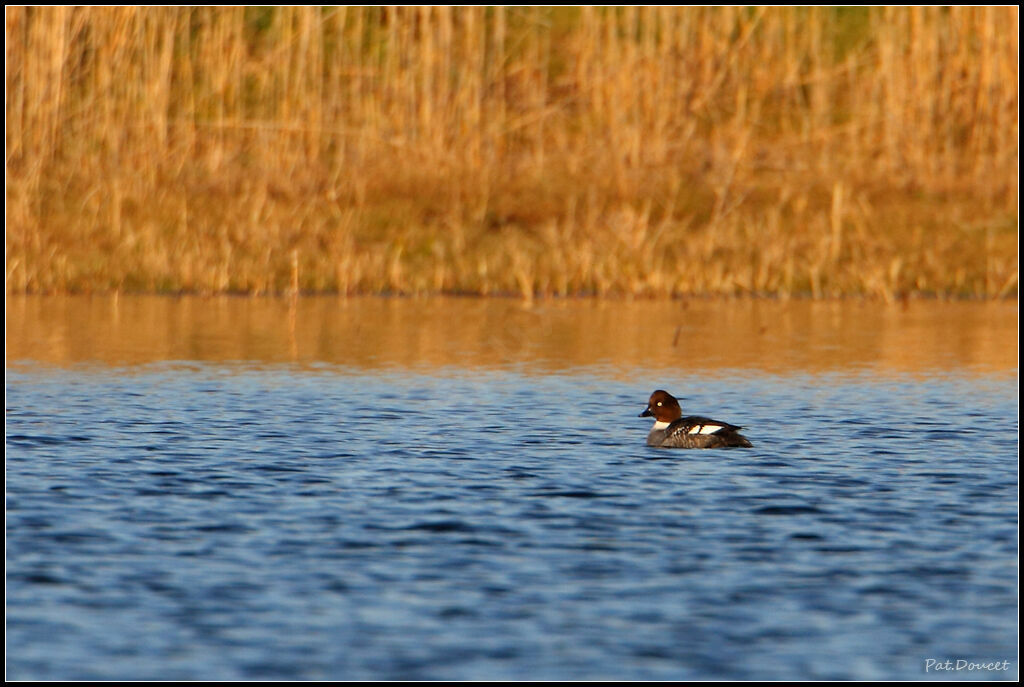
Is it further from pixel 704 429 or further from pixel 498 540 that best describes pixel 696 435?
pixel 498 540

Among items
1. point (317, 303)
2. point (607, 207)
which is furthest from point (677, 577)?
point (607, 207)

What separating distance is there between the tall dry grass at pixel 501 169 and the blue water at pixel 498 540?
31.8 ft

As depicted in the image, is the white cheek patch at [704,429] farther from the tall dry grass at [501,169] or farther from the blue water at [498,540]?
the tall dry grass at [501,169]

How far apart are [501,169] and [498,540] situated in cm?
1797

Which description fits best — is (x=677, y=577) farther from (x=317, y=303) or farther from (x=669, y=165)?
(x=669, y=165)

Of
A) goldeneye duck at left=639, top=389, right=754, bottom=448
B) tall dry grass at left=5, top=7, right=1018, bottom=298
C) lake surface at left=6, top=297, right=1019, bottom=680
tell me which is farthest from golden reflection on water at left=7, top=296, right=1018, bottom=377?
goldeneye duck at left=639, top=389, right=754, bottom=448

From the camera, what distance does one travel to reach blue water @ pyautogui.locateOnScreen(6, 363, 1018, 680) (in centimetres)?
718

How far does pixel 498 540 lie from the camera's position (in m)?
9.26

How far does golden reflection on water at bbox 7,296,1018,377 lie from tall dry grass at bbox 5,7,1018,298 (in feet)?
2.25

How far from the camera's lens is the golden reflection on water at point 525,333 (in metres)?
18.3

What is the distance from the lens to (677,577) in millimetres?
8398

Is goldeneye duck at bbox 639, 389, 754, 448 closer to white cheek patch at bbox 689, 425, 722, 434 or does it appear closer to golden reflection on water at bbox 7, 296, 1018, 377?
white cheek patch at bbox 689, 425, 722, 434

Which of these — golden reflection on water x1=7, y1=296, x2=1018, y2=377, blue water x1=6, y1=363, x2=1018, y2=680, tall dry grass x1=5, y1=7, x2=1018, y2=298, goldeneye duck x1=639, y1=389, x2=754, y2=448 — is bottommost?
blue water x1=6, y1=363, x2=1018, y2=680

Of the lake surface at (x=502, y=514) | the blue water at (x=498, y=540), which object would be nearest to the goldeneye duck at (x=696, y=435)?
the lake surface at (x=502, y=514)
